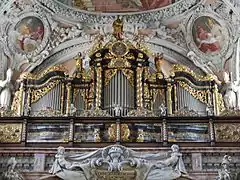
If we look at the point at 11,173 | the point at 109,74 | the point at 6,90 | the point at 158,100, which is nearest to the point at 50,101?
the point at 109,74

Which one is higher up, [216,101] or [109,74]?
[109,74]

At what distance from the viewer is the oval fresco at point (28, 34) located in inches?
797

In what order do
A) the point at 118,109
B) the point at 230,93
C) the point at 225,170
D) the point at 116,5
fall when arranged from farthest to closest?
the point at 116,5 < the point at 230,93 < the point at 118,109 < the point at 225,170

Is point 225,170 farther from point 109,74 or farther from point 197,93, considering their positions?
point 109,74

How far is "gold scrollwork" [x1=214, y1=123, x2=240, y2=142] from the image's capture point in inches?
608

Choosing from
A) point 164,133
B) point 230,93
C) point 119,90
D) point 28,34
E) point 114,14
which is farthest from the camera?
point 114,14

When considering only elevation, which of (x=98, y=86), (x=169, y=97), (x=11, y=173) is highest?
(x=98, y=86)

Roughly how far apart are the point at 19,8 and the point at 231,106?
770 centimetres

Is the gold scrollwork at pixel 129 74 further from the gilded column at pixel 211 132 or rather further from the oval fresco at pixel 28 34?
the oval fresco at pixel 28 34

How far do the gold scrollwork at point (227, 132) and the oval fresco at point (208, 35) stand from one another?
16.3ft

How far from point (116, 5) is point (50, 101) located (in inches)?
205

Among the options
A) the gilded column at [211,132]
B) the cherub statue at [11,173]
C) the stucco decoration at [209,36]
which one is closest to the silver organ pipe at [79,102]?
the cherub statue at [11,173]

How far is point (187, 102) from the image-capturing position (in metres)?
17.7

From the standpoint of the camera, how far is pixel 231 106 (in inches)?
725
